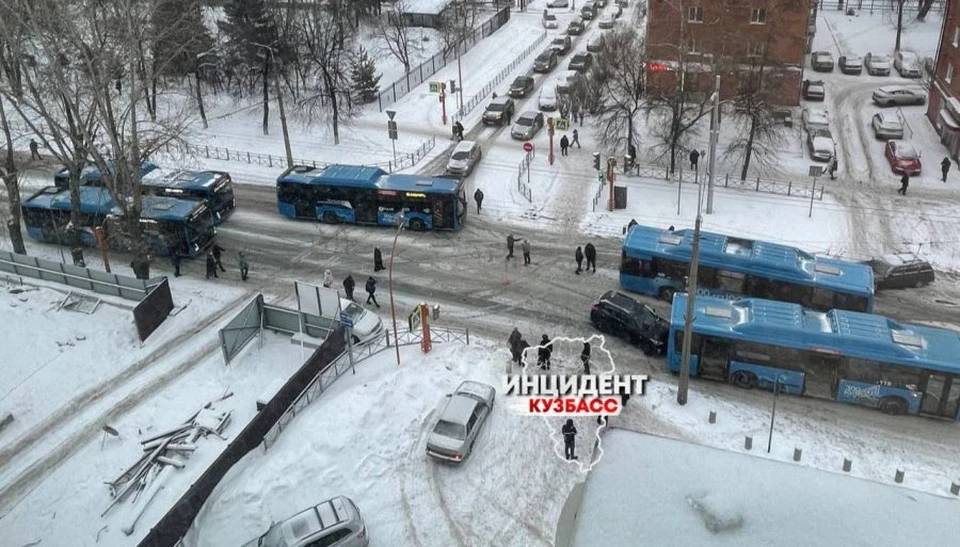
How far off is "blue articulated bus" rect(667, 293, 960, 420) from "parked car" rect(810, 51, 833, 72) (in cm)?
3425

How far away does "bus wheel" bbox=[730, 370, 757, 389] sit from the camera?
25609 mm

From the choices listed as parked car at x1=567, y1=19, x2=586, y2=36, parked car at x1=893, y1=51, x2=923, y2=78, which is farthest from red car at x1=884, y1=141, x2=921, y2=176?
parked car at x1=567, y1=19, x2=586, y2=36

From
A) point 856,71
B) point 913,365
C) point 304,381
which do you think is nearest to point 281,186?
point 304,381

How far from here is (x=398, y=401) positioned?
81.7ft

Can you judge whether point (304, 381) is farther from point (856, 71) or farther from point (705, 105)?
point (856, 71)

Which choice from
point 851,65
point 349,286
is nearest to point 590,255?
point 349,286

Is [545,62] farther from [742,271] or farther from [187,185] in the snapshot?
[742,271]

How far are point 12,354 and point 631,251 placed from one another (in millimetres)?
21193

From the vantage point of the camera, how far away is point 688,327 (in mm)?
24062

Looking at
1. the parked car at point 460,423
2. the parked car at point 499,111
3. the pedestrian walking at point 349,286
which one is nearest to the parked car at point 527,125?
the parked car at point 499,111

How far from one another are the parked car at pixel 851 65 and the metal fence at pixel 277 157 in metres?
27.3

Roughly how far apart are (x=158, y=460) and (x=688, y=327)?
589 inches

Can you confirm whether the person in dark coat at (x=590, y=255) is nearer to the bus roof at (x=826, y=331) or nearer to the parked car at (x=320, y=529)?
the bus roof at (x=826, y=331)

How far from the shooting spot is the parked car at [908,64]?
53.6 meters
